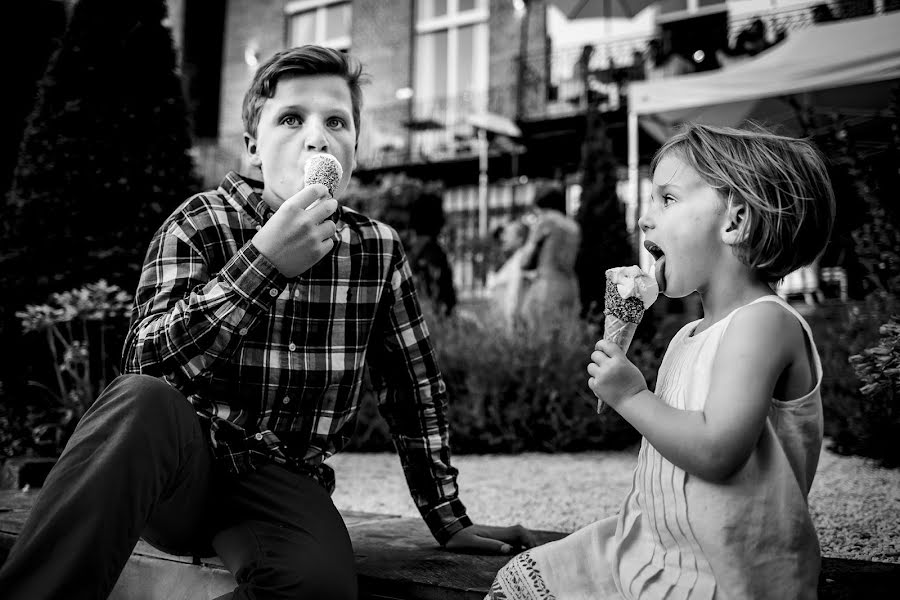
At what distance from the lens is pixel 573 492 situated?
3443mm

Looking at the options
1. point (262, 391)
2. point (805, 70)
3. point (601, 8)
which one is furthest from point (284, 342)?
point (601, 8)

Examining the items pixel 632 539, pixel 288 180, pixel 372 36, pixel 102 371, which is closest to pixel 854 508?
pixel 632 539

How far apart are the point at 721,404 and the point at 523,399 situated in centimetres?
372

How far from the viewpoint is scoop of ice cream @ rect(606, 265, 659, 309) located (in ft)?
4.28

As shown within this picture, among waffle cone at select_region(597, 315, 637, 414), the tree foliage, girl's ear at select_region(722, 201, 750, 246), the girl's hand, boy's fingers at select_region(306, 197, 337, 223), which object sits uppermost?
the tree foliage

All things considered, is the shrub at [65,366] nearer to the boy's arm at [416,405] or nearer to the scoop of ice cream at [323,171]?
the boy's arm at [416,405]

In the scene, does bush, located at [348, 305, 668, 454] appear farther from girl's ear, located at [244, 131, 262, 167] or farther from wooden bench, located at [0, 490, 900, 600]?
girl's ear, located at [244, 131, 262, 167]

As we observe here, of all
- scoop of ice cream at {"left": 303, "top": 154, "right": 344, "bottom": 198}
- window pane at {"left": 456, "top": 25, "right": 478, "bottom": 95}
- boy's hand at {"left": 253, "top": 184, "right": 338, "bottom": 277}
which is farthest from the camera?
window pane at {"left": 456, "top": 25, "right": 478, "bottom": 95}

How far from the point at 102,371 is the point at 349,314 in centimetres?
243

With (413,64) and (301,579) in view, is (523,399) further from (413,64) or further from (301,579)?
(413,64)

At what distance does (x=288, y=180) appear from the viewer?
1.69 meters

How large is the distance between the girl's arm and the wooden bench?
567mm

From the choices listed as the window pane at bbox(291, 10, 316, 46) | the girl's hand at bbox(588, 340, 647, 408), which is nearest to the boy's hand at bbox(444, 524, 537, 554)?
the girl's hand at bbox(588, 340, 647, 408)

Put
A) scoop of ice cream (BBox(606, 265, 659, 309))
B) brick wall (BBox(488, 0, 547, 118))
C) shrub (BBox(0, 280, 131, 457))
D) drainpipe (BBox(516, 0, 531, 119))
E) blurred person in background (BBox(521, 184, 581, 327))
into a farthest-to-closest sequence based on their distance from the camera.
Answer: brick wall (BBox(488, 0, 547, 118)) < drainpipe (BBox(516, 0, 531, 119)) < blurred person in background (BBox(521, 184, 581, 327)) < shrub (BBox(0, 280, 131, 457)) < scoop of ice cream (BBox(606, 265, 659, 309))
